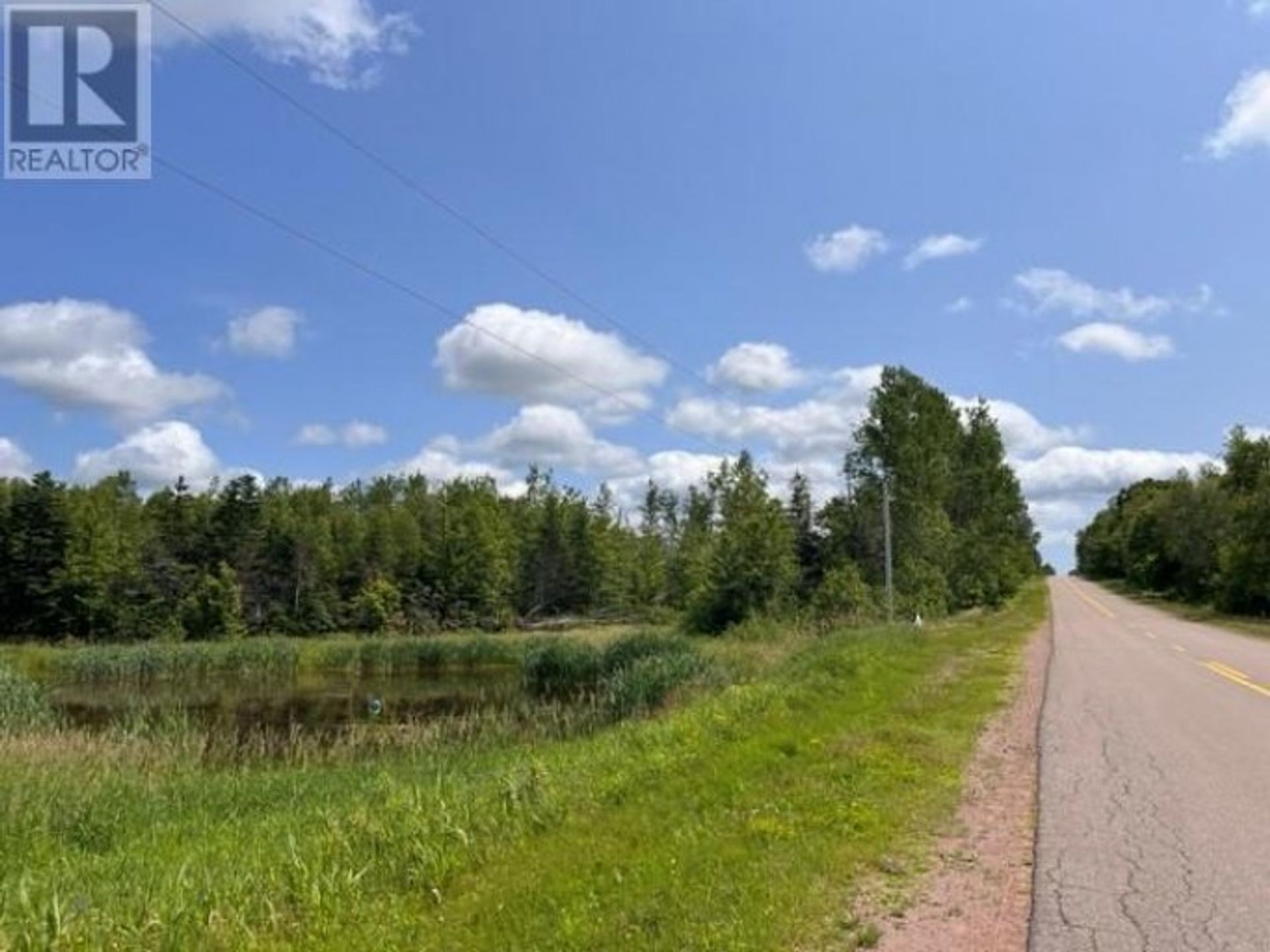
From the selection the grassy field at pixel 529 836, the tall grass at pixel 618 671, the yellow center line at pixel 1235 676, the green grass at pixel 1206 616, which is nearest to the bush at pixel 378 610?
the tall grass at pixel 618 671

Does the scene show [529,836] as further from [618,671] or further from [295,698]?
[295,698]

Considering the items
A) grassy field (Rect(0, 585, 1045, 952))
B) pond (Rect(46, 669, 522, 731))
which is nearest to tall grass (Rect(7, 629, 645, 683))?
pond (Rect(46, 669, 522, 731))

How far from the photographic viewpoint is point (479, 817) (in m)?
9.27

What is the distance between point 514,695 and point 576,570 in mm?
58022

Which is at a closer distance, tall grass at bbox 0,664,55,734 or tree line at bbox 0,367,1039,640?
tall grass at bbox 0,664,55,734

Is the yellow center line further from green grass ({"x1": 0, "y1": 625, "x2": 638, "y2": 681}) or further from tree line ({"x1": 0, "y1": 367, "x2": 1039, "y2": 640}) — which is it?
green grass ({"x1": 0, "y1": 625, "x2": 638, "y2": 681})

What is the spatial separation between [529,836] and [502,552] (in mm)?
→ 81589

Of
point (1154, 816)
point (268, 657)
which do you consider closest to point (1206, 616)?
point (1154, 816)

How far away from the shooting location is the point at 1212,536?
57594 mm

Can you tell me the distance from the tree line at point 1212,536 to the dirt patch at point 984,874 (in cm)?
3864

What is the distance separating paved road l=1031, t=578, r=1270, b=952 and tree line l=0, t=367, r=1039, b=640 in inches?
1036

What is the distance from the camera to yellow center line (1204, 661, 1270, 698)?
16941mm

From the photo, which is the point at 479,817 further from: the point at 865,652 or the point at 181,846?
the point at 865,652

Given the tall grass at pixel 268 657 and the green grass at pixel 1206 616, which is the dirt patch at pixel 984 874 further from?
the tall grass at pixel 268 657
